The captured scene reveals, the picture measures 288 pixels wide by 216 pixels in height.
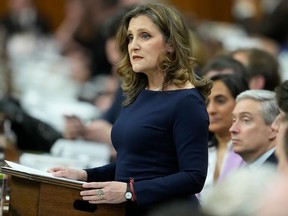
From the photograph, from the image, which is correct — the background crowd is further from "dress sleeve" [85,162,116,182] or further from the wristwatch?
"dress sleeve" [85,162,116,182]

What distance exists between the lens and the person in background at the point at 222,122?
4543 millimetres

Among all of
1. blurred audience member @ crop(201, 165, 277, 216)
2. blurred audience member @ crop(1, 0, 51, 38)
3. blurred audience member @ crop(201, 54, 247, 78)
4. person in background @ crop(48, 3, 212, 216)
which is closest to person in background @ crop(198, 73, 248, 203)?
blurred audience member @ crop(201, 54, 247, 78)

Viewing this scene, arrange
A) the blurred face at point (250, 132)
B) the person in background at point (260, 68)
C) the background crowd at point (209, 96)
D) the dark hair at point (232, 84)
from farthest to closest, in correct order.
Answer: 1. the person in background at point (260, 68)
2. the dark hair at point (232, 84)
3. the blurred face at point (250, 132)
4. the background crowd at point (209, 96)

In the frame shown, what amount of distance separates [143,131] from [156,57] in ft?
1.01

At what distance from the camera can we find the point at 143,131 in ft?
11.4

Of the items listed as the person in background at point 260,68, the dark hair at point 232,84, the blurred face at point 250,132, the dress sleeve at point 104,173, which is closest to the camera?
the dress sleeve at point 104,173

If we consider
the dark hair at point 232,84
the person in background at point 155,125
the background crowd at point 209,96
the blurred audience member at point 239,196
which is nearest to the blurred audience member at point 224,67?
the background crowd at point 209,96

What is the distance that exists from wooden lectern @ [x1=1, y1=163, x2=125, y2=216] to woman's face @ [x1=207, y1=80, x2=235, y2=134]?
1.23m

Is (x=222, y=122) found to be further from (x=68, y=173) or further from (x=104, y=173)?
(x=68, y=173)

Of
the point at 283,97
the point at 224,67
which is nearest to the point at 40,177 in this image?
the point at 283,97

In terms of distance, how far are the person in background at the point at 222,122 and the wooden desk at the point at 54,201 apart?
1.12 meters

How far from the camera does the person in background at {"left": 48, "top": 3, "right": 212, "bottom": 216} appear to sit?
3.42 m

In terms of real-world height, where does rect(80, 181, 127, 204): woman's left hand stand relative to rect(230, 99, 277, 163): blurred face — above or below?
below

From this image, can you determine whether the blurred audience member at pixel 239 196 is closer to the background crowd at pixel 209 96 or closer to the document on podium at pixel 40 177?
the background crowd at pixel 209 96
